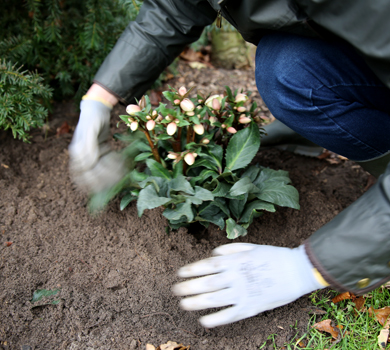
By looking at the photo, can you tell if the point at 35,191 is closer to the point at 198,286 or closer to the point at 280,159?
the point at 198,286

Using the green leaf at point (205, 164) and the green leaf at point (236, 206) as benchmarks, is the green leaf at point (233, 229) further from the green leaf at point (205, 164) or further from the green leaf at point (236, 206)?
the green leaf at point (205, 164)

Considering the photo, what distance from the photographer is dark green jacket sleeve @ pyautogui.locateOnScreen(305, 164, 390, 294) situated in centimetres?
95

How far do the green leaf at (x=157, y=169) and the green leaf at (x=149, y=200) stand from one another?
0.13m

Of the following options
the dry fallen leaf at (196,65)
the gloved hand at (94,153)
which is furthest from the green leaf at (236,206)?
the dry fallen leaf at (196,65)

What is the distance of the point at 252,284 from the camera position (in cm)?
111

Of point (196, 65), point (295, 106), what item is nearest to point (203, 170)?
point (295, 106)

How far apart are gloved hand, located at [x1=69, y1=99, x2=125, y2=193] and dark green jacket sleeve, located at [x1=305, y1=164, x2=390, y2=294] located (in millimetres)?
959

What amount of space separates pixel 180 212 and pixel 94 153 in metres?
0.48

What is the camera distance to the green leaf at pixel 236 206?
1.52 m

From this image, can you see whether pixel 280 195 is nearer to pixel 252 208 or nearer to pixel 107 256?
pixel 252 208

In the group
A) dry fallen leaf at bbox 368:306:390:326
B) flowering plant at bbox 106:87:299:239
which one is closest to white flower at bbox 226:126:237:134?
flowering plant at bbox 106:87:299:239

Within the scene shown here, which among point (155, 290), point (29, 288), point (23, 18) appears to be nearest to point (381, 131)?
point (155, 290)

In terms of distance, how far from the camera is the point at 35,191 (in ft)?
6.14

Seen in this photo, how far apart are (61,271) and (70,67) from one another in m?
1.35
